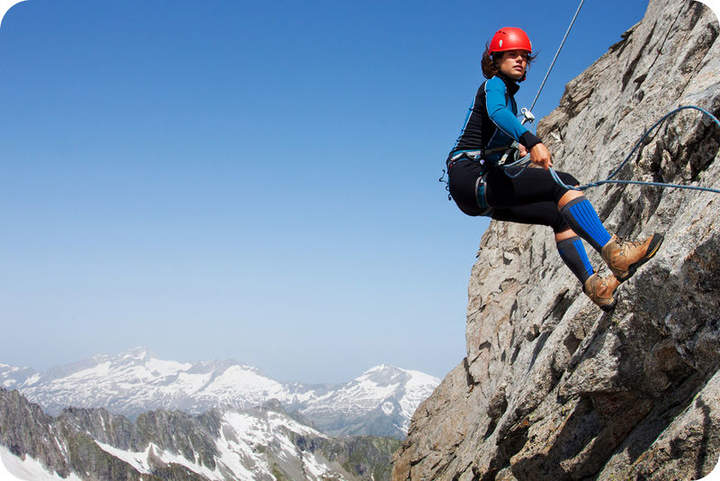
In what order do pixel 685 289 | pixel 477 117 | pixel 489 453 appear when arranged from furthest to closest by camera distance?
pixel 489 453, pixel 477 117, pixel 685 289

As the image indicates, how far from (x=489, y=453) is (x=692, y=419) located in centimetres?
705

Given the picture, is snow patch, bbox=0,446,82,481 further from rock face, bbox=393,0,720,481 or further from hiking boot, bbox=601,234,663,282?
hiking boot, bbox=601,234,663,282

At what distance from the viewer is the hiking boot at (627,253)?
6.91 m

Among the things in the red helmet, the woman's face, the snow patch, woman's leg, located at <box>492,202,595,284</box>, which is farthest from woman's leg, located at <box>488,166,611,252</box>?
the snow patch

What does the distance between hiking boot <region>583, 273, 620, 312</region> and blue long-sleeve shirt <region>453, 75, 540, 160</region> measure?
2.66m

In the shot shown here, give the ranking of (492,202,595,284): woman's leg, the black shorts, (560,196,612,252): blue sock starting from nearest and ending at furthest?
(560,196,612,252): blue sock
(492,202,595,284): woman's leg
the black shorts

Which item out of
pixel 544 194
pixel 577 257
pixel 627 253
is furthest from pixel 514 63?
pixel 627 253

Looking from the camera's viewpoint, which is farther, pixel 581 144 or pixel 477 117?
pixel 581 144

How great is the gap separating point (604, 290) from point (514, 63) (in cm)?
397

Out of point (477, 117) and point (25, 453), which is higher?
point (477, 117)

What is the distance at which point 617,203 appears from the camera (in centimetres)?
1073

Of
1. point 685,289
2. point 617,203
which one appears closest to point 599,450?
point 685,289

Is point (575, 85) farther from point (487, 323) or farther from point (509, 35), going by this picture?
point (509, 35)

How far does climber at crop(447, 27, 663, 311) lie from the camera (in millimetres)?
7547
